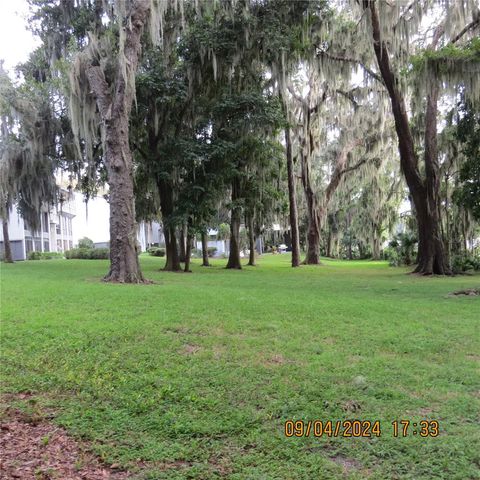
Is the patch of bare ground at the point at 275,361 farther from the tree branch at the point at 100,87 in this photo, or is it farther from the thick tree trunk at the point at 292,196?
the thick tree trunk at the point at 292,196

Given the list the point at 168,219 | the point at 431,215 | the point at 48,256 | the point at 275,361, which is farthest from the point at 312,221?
the point at 275,361

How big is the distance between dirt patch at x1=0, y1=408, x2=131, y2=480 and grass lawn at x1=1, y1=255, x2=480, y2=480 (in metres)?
0.12

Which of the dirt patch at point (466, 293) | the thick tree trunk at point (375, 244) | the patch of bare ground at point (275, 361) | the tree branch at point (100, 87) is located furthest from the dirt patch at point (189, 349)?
→ the thick tree trunk at point (375, 244)

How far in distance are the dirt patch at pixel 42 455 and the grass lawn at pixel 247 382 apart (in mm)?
116

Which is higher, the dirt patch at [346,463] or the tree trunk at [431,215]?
the tree trunk at [431,215]

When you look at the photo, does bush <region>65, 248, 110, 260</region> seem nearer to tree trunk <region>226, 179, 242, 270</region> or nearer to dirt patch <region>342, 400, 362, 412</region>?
tree trunk <region>226, 179, 242, 270</region>

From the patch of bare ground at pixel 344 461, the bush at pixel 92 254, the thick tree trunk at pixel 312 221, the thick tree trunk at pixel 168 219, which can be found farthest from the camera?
the bush at pixel 92 254

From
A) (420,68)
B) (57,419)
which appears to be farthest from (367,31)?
(57,419)

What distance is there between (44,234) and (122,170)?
1325 inches

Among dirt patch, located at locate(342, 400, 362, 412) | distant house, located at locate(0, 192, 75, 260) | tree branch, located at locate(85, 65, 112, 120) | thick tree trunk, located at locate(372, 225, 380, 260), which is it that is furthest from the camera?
distant house, located at locate(0, 192, 75, 260)

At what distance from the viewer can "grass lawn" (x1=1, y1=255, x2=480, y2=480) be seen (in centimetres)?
324

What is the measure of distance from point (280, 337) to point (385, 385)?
1.71 m

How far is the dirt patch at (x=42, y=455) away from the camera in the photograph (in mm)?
3090
